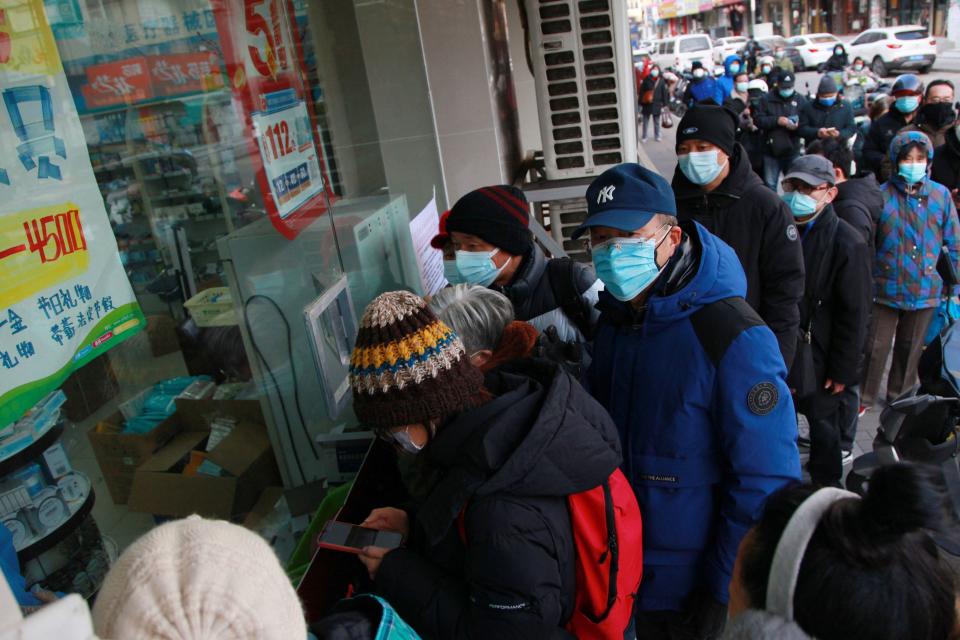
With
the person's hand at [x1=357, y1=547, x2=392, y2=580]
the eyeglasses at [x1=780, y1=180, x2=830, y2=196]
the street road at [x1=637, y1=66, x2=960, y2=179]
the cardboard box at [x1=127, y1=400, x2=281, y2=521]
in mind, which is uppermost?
the eyeglasses at [x1=780, y1=180, x2=830, y2=196]

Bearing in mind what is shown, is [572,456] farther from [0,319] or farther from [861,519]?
[0,319]

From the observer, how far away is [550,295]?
2.62 m

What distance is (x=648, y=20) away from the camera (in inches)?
2355

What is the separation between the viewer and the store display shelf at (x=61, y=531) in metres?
2.02

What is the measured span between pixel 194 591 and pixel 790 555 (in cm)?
83

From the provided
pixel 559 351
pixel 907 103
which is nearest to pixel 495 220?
pixel 559 351

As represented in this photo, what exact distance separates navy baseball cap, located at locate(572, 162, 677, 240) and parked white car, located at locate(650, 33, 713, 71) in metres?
25.7

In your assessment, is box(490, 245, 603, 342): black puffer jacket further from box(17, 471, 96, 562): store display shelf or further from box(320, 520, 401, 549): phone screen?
box(17, 471, 96, 562): store display shelf

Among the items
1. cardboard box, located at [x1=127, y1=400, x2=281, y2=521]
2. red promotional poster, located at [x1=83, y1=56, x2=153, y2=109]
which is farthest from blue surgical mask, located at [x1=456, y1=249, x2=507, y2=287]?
red promotional poster, located at [x1=83, y1=56, x2=153, y2=109]

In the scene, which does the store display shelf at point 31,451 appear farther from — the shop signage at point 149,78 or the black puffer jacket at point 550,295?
the black puffer jacket at point 550,295

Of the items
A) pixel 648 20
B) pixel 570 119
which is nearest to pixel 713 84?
pixel 570 119

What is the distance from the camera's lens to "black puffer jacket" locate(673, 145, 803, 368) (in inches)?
118

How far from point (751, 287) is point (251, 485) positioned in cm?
227

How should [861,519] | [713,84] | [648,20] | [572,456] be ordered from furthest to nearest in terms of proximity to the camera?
[648,20], [713,84], [572,456], [861,519]
